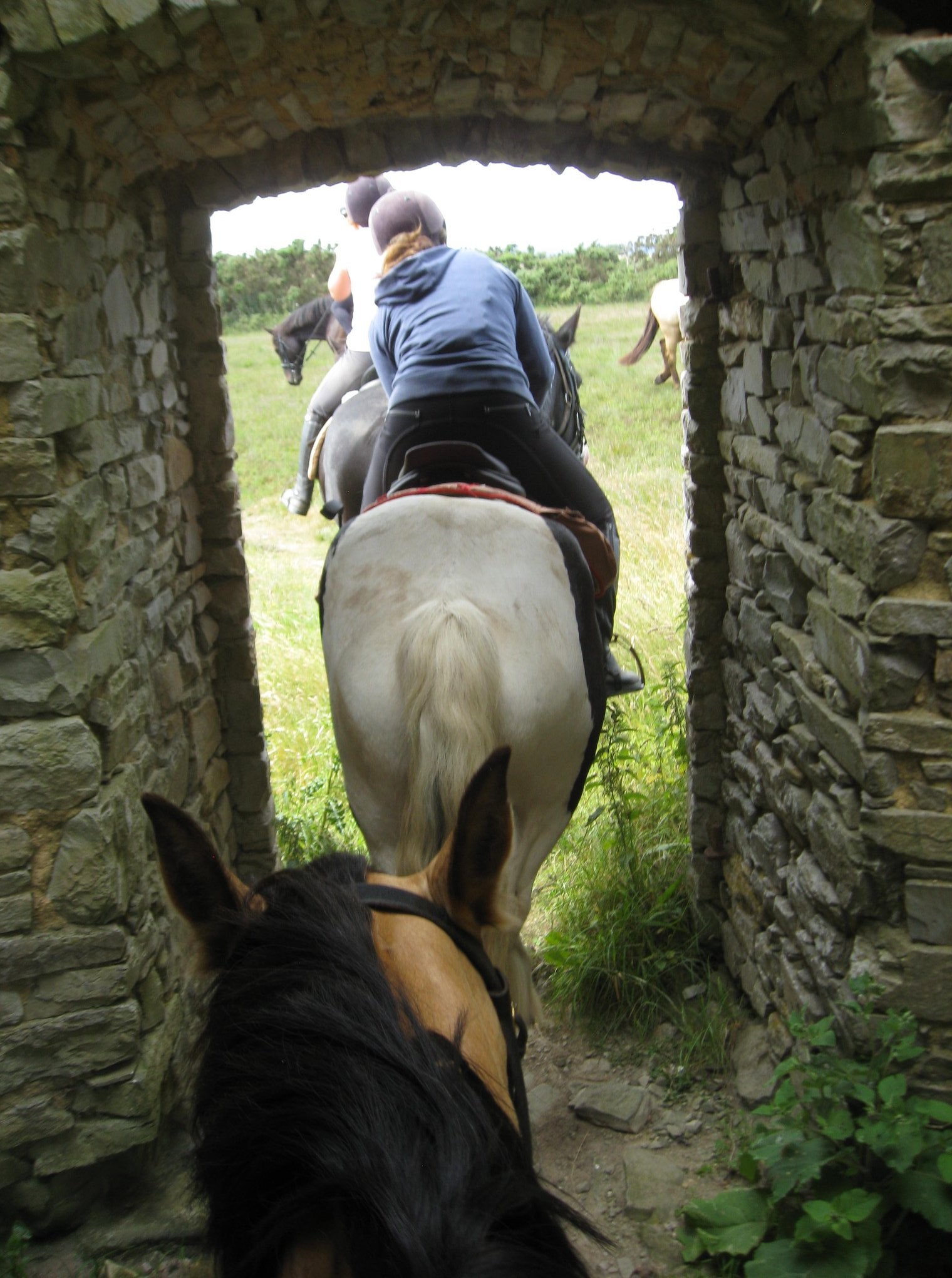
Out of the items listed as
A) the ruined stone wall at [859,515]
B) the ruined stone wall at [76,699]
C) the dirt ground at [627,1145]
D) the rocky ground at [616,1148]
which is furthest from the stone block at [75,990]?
the ruined stone wall at [859,515]

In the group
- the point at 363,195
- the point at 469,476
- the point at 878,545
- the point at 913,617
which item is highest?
the point at 363,195

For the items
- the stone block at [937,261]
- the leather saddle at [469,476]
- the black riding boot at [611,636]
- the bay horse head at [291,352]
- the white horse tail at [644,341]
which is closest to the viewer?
the stone block at [937,261]

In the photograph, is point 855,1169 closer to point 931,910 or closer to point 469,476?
point 931,910

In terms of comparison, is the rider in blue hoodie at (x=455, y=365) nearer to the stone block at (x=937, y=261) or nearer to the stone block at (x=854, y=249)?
the stone block at (x=854, y=249)

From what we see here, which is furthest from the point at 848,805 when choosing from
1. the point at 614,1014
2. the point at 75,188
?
the point at 75,188

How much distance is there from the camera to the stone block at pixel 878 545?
88.9 inches

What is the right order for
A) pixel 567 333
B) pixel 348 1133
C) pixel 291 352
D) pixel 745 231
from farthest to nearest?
pixel 291 352, pixel 567 333, pixel 745 231, pixel 348 1133

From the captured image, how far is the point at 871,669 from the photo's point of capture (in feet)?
7.67

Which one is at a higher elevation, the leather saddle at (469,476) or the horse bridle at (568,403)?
the horse bridle at (568,403)

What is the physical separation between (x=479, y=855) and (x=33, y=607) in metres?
1.26

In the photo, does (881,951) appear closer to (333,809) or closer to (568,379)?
(333,809)

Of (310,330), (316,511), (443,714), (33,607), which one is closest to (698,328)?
(443,714)

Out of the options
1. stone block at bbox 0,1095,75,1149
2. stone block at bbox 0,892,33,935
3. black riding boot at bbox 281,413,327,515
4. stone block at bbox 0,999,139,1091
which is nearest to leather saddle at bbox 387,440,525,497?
stone block at bbox 0,892,33,935

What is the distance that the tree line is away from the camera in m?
11.5
